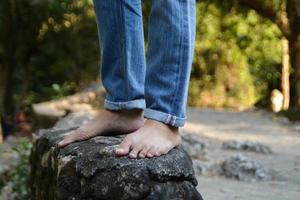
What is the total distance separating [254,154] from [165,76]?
9.47ft

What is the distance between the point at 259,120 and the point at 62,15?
10.6 feet

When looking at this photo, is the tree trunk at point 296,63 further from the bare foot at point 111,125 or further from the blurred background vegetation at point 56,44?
the bare foot at point 111,125

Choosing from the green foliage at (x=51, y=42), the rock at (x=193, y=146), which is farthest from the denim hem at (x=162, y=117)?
the green foliage at (x=51, y=42)

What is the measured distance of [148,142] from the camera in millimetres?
1772

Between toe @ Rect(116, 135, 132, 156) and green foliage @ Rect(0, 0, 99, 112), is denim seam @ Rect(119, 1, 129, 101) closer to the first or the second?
toe @ Rect(116, 135, 132, 156)

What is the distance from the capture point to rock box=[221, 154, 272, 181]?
3461 mm

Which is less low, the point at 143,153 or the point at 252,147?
the point at 143,153

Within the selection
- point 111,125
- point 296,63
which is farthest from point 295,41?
point 111,125

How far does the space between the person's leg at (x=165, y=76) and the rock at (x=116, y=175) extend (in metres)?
0.04

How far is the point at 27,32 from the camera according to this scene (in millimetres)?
9680

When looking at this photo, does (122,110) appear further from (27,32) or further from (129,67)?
(27,32)

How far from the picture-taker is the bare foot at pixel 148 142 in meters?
1.76

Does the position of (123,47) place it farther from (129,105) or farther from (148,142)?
(148,142)

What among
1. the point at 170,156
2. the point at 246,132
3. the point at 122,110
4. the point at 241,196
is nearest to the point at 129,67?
the point at 122,110
